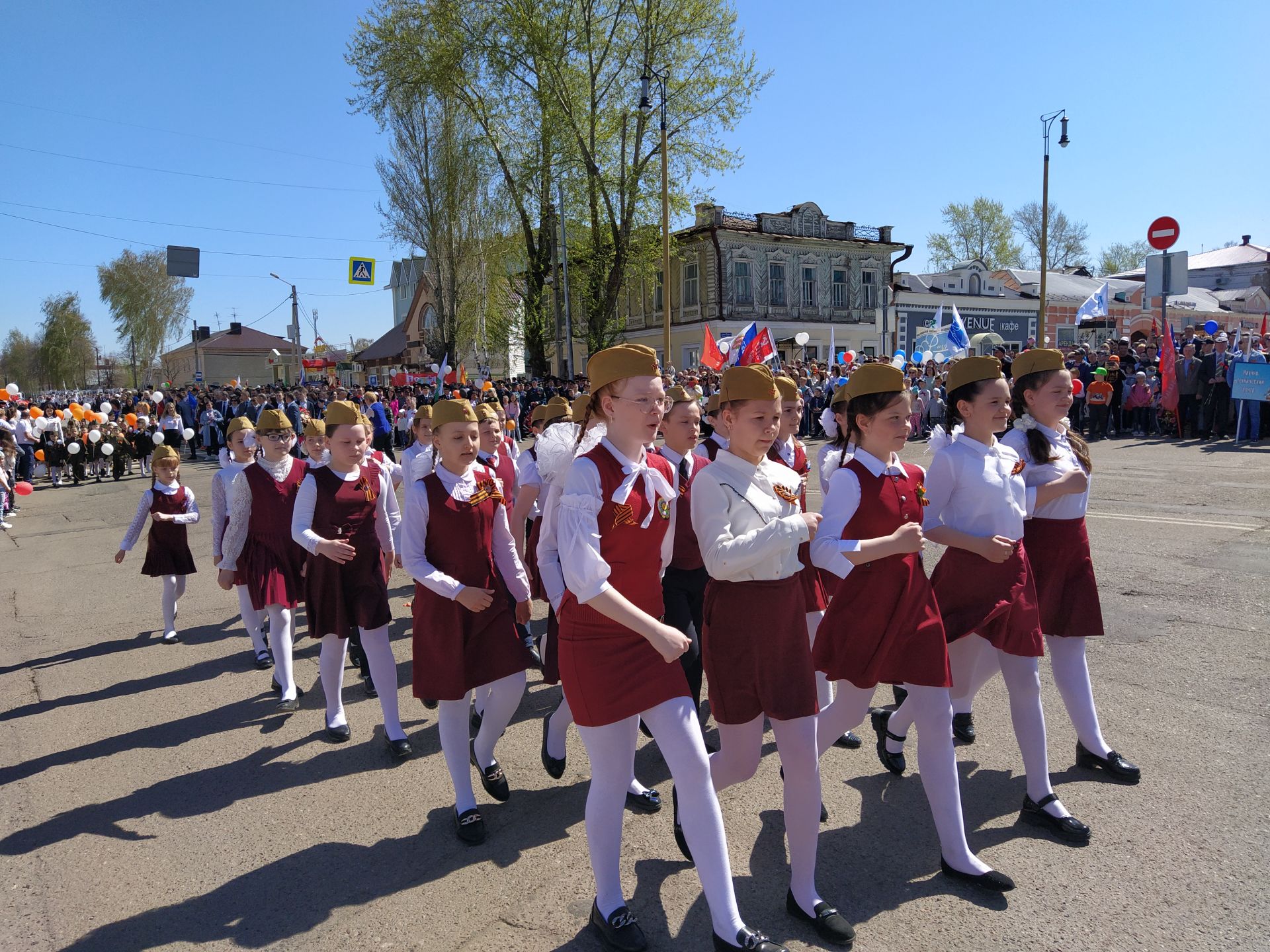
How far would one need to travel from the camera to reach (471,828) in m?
3.68

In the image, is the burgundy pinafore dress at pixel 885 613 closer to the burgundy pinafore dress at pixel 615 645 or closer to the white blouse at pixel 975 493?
the white blouse at pixel 975 493

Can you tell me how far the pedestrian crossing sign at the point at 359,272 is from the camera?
99.7 feet

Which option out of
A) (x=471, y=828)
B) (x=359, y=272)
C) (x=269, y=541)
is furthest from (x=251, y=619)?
(x=359, y=272)

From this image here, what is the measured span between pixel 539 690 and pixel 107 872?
2.63 metres

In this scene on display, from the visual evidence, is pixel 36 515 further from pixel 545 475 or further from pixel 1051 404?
pixel 1051 404

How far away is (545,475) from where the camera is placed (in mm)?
4133

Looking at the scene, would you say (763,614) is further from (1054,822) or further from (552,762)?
(552,762)

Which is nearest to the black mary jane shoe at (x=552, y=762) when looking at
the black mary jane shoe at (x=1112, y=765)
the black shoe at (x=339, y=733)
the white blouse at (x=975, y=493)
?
the black shoe at (x=339, y=733)

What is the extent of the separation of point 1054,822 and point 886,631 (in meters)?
1.19

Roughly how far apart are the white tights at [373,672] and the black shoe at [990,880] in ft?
9.67

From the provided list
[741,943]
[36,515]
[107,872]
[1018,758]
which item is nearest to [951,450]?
[1018,758]

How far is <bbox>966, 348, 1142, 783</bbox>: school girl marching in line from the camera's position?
3846 mm

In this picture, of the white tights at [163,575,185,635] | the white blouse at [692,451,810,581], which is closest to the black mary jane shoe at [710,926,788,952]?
the white blouse at [692,451,810,581]

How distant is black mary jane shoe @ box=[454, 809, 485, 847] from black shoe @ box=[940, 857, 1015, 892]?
1956mm
